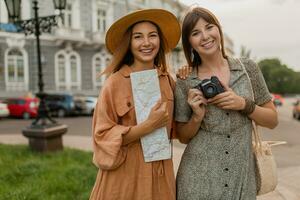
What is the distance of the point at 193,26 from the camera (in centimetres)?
206

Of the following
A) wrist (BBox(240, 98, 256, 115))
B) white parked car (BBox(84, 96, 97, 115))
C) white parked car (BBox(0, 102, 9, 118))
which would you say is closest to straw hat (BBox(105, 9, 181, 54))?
wrist (BBox(240, 98, 256, 115))

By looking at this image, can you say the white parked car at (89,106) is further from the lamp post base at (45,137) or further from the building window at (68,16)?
the lamp post base at (45,137)

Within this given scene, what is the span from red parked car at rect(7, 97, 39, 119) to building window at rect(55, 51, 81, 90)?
232 inches

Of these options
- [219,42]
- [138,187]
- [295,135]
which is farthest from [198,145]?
[295,135]

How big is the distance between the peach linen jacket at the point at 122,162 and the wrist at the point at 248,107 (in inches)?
16.3

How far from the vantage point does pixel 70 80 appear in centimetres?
2773

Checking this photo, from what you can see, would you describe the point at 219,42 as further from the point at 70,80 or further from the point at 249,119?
the point at 70,80

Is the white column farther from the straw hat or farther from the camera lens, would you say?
the camera lens

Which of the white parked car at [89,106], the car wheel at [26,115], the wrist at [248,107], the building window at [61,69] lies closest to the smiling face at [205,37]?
the wrist at [248,107]

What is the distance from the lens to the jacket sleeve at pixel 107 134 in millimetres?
1934

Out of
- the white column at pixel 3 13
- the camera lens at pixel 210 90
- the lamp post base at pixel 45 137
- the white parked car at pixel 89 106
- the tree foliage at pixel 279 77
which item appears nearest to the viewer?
the camera lens at pixel 210 90

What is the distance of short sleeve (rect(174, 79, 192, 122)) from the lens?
2.09 metres

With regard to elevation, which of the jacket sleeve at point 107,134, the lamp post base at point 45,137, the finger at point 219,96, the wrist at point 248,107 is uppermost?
the finger at point 219,96

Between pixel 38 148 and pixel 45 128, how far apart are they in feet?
1.41
